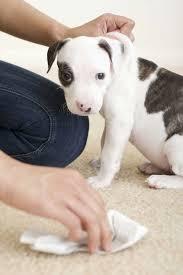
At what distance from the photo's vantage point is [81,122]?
1.83 metres

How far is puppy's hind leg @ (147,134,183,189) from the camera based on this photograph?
1671 mm

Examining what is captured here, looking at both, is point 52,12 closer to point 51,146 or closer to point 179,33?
point 179,33

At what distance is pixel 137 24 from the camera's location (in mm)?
3662

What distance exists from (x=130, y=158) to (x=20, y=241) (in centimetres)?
Answer: 94

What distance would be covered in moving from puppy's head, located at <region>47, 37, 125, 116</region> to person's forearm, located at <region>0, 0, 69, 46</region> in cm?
26

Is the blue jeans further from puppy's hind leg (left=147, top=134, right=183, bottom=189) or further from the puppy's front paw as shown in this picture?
puppy's hind leg (left=147, top=134, right=183, bottom=189)

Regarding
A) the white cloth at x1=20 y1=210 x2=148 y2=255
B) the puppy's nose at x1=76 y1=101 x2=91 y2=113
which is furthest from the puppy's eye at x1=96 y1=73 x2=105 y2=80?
the white cloth at x1=20 y1=210 x2=148 y2=255

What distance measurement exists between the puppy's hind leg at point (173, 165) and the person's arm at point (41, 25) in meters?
0.41

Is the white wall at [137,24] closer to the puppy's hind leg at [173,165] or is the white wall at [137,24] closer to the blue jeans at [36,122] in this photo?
the blue jeans at [36,122]

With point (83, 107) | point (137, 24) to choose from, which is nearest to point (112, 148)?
point (83, 107)

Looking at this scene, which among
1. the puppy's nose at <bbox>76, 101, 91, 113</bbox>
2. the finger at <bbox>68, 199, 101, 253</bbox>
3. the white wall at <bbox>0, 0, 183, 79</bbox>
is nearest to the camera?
the finger at <bbox>68, 199, 101, 253</bbox>

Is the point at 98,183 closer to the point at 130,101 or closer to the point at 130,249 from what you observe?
the point at 130,101

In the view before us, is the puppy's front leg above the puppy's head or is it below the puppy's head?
below

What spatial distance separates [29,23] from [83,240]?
101cm
